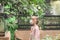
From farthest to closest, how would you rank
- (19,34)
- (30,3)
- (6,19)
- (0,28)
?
(19,34)
(0,28)
(6,19)
(30,3)

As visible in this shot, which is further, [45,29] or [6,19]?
[45,29]

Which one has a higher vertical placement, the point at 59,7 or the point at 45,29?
the point at 59,7

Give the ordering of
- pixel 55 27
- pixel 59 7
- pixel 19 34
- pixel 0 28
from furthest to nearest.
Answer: pixel 59 7 < pixel 55 27 < pixel 19 34 < pixel 0 28

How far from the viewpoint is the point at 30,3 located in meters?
3.81

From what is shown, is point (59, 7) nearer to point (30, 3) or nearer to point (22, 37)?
point (22, 37)

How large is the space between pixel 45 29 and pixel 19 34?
39.4 inches

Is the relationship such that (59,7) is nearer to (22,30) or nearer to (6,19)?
(22,30)

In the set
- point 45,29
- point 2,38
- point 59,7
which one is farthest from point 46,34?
point 2,38

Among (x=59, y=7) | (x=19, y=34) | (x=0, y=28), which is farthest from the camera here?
(x=59, y=7)

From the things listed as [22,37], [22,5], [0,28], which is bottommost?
[22,37]

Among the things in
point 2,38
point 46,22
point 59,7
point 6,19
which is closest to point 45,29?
point 46,22

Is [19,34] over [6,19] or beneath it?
beneath

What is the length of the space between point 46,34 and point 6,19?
177 inches

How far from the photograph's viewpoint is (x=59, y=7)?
11359 millimetres
